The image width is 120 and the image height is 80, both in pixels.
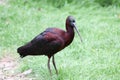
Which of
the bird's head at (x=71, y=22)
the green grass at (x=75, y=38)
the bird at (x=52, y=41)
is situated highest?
the bird's head at (x=71, y=22)

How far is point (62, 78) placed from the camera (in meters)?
6.61

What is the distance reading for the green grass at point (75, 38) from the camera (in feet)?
22.6

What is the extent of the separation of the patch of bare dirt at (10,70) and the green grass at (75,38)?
0.14 metres

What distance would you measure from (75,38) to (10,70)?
209 cm

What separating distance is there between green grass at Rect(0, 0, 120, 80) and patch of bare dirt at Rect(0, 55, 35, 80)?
0.14 metres

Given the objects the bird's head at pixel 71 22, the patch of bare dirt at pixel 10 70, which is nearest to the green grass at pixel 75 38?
the patch of bare dirt at pixel 10 70

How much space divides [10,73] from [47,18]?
12.5 feet

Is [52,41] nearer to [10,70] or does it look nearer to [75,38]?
[10,70]

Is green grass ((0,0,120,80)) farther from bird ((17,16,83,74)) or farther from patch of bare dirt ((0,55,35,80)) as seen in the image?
bird ((17,16,83,74))

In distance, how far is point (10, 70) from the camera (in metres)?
7.59

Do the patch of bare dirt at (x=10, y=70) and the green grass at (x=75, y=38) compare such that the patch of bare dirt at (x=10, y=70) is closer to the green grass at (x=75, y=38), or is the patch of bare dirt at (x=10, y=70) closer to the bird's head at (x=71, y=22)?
the green grass at (x=75, y=38)

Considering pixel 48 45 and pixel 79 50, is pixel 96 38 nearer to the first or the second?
pixel 79 50

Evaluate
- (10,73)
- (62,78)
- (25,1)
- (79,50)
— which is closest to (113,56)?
(79,50)

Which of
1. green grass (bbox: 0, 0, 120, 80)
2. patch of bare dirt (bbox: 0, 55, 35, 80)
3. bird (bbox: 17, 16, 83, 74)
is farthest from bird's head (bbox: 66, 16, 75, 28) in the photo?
patch of bare dirt (bbox: 0, 55, 35, 80)
